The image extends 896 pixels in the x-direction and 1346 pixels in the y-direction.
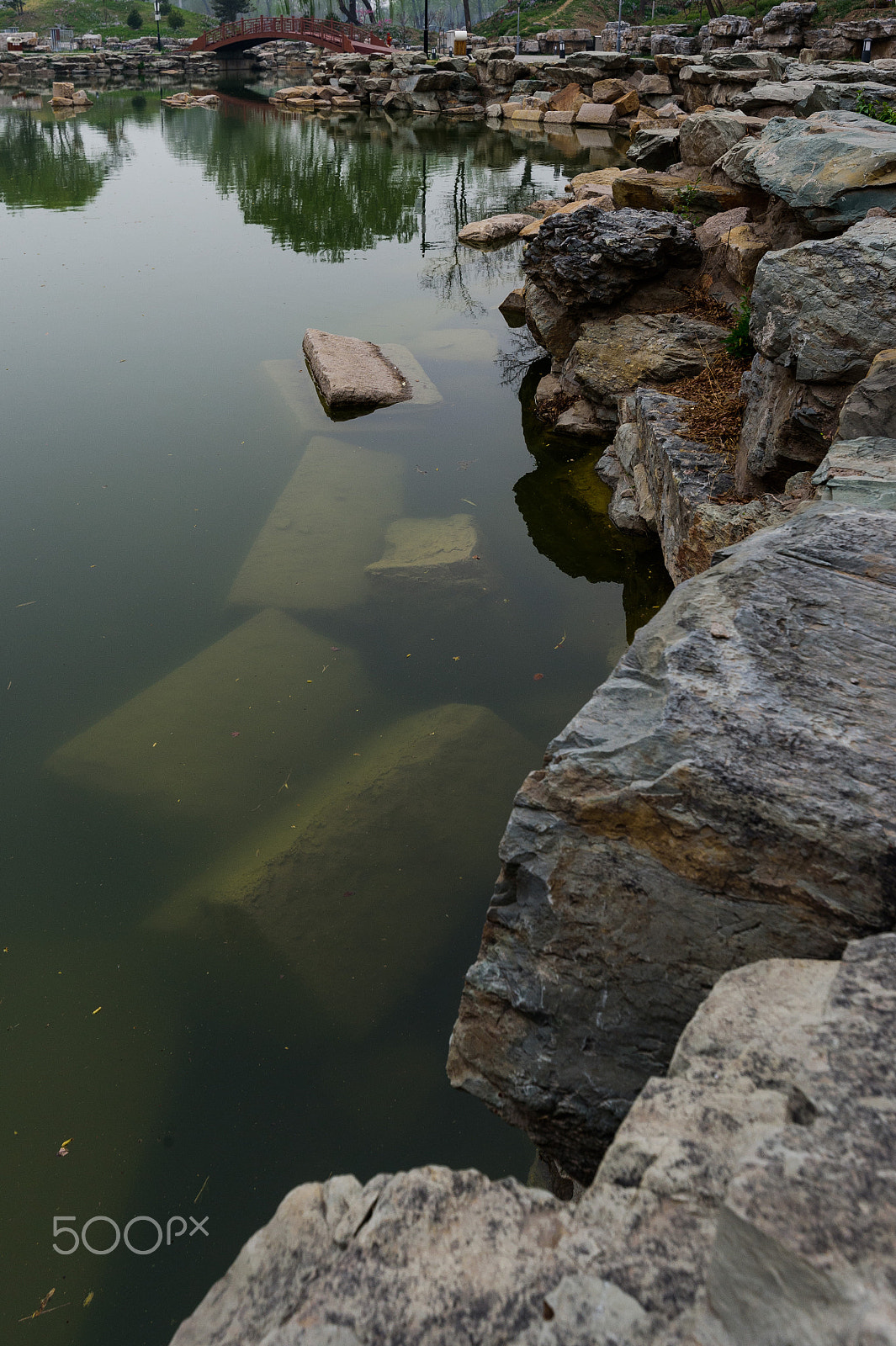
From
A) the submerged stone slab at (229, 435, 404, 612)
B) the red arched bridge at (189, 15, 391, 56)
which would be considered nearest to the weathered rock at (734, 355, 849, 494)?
the submerged stone slab at (229, 435, 404, 612)

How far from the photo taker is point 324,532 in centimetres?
679

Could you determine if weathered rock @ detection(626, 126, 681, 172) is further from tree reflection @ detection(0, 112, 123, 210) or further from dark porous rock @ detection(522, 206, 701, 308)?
tree reflection @ detection(0, 112, 123, 210)

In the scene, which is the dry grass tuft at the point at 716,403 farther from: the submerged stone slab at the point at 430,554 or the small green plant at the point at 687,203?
the small green plant at the point at 687,203

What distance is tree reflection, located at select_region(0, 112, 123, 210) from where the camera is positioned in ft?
59.3

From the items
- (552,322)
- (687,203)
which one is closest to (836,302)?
(552,322)

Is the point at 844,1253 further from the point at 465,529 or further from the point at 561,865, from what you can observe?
the point at 465,529

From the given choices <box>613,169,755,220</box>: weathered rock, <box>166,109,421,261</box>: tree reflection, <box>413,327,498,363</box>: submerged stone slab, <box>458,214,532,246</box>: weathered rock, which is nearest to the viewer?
<box>613,169,755,220</box>: weathered rock

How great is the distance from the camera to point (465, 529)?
6.86 metres

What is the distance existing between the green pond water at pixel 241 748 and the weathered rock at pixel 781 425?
1159 mm

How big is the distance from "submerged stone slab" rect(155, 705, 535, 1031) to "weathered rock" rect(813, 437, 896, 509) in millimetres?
2091

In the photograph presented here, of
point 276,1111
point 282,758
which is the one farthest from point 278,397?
point 276,1111

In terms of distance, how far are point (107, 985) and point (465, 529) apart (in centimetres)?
436

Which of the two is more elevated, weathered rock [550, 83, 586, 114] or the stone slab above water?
weathered rock [550, 83, 586, 114]

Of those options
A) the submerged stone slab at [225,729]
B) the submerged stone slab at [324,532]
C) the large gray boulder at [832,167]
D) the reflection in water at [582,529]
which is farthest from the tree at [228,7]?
the submerged stone slab at [225,729]
